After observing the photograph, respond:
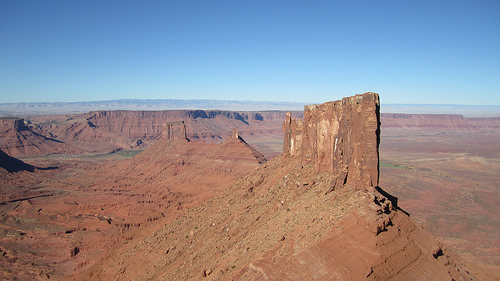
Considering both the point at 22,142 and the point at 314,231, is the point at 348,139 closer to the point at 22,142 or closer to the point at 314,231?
the point at 314,231

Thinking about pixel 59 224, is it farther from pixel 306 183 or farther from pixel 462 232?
pixel 462 232

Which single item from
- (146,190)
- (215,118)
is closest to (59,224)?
(146,190)

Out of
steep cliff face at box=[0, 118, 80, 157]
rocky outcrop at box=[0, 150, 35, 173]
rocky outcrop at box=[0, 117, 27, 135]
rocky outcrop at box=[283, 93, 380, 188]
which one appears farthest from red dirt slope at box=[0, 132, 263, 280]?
rocky outcrop at box=[0, 117, 27, 135]

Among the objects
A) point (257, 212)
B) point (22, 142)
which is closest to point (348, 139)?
point (257, 212)

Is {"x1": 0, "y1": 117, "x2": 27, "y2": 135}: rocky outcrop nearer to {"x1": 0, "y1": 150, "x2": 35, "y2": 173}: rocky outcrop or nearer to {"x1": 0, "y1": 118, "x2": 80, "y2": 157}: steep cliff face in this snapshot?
{"x1": 0, "y1": 118, "x2": 80, "y2": 157}: steep cliff face

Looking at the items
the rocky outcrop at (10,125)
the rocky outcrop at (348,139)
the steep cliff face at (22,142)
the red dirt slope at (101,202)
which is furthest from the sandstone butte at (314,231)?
the rocky outcrop at (10,125)
